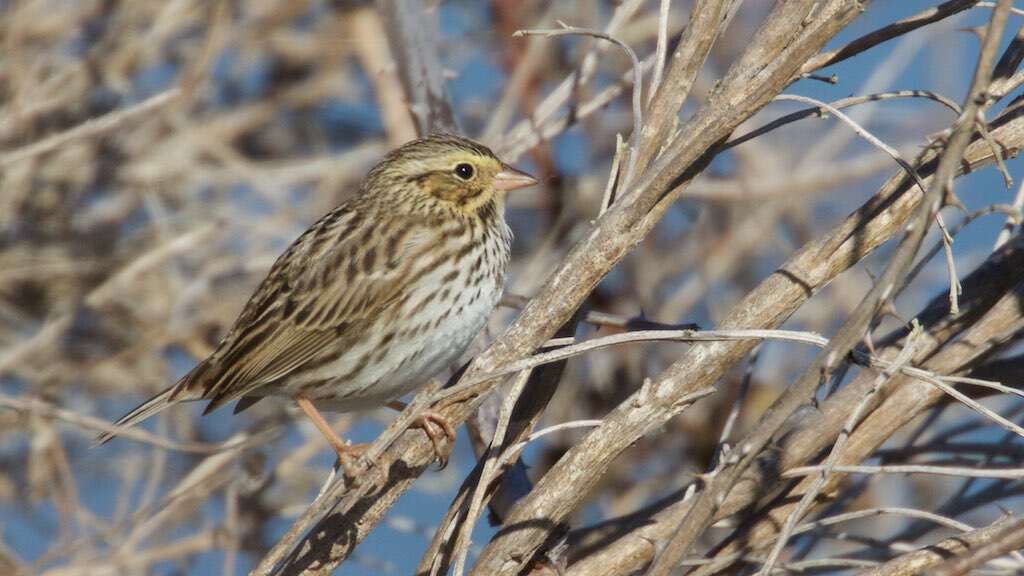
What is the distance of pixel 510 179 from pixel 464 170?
0.12 m

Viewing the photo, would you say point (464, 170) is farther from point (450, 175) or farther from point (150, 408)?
point (150, 408)

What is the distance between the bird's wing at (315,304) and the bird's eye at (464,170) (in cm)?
17

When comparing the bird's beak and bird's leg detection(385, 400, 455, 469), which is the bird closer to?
the bird's beak

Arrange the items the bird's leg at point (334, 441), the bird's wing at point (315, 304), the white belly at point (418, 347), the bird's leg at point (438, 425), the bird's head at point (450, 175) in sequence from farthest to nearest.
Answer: the bird's head at point (450, 175) → the bird's wing at point (315, 304) → the white belly at point (418, 347) → the bird's leg at point (334, 441) → the bird's leg at point (438, 425)

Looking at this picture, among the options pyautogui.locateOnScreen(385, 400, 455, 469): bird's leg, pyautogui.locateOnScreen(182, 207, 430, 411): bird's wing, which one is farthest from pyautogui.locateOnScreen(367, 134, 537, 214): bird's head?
pyautogui.locateOnScreen(385, 400, 455, 469): bird's leg

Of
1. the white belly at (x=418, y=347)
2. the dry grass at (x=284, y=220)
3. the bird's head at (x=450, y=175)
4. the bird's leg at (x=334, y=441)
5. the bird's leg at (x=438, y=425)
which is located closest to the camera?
the bird's leg at (x=438, y=425)

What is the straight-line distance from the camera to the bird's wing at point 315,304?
352 cm

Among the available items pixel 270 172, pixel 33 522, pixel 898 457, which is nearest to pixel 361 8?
pixel 270 172

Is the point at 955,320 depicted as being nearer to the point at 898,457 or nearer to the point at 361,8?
the point at 898,457

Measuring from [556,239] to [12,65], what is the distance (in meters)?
1.94

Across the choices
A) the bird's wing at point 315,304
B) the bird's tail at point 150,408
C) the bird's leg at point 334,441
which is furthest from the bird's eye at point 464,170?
the bird's tail at point 150,408

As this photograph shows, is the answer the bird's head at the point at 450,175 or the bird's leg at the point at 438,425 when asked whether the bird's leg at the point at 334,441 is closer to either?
the bird's leg at the point at 438,425

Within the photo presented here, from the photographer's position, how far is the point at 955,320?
2658 millimetres

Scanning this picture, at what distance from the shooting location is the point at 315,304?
3.56 metres
